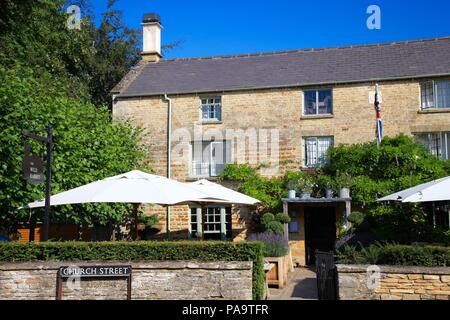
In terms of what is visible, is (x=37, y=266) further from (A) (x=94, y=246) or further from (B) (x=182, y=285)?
(B) (x=182, y=285)

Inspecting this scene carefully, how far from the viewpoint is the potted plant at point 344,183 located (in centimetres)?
1917

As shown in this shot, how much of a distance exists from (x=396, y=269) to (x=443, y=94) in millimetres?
13526

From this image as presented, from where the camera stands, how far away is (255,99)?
2194cm

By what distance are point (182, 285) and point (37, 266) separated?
2708 millimetres

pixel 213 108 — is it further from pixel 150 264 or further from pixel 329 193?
pixel 150 264

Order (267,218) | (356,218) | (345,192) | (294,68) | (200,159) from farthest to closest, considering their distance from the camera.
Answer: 1. (294,68)
2. (200,159)
3. (267,218)
4. (345,192)
5. (356,218)

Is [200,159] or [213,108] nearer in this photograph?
[200,159]

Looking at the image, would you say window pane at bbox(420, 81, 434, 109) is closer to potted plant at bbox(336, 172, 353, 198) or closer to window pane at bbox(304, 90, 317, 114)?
window pane at bbox(304, 90, 317, 114)

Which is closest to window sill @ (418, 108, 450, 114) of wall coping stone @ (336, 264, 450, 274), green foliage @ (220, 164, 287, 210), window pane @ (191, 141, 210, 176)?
green foliage @ (220, 164, 287, 210)

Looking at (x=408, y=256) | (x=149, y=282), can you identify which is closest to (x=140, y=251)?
(x=149, y=282)

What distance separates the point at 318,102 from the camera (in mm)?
21531
